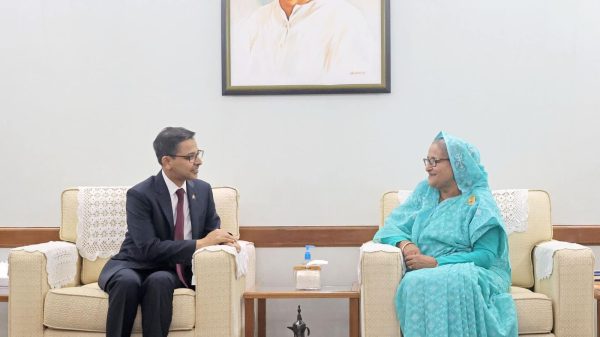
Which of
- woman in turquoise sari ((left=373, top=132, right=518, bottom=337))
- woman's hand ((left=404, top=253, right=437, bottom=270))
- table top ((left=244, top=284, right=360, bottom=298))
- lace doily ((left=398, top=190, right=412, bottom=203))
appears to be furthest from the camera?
lace doily ((left=398, top=190, right=412, bottom=203))

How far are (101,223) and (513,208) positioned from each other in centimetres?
219

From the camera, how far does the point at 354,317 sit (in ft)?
13.1

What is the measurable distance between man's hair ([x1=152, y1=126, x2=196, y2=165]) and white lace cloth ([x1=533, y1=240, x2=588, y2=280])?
73.1 inches

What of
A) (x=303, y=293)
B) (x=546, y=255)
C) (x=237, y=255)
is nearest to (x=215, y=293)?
(x=237, y=255)

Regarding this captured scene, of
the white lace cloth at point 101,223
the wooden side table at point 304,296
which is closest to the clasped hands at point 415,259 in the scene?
the wooden side table at point 304,296

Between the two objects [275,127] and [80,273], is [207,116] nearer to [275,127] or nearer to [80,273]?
[275,127]

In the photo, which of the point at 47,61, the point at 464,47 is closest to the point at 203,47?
the point at 47,61

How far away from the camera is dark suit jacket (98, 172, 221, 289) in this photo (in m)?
3.83

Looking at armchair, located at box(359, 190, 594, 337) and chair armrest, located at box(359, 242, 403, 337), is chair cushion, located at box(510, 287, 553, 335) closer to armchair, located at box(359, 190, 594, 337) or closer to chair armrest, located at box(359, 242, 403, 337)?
armchair, located at box(359, 190, 594, 337)

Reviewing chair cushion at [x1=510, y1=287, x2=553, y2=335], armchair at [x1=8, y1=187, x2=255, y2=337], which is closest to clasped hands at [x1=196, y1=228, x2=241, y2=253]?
armchair at [x1=8, y1=187, x2=255, y2=337]

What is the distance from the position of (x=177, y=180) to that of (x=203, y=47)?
104 cm

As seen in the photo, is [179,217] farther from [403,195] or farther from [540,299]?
[540,299]

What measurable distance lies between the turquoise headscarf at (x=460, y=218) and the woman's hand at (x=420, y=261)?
11cm

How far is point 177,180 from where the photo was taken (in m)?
4.03
